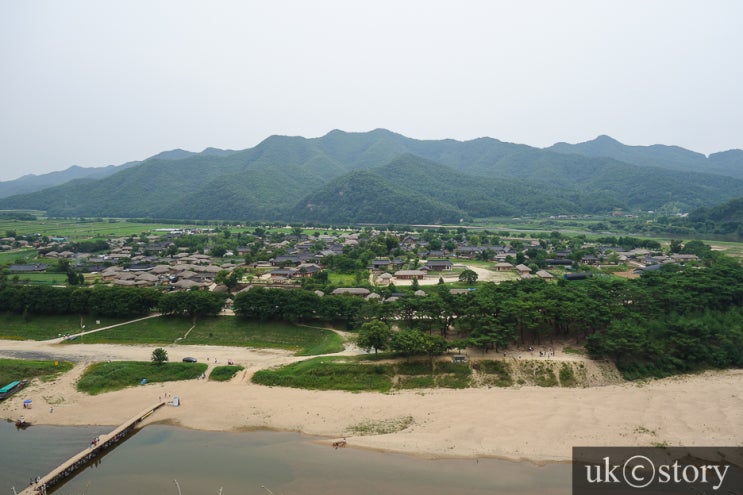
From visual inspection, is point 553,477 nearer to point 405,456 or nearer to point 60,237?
point 405,456

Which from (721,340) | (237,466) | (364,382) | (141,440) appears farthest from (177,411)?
(721,340)

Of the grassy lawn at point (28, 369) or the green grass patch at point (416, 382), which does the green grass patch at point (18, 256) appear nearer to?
the grassy lawn at point (28, 369)

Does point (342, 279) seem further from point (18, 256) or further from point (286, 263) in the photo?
point (18, 256)

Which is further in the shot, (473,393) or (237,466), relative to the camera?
(473,393)

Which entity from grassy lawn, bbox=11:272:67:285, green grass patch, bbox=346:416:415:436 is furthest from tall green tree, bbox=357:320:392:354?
Result: grassy lawn, bbox=11:272:67:285

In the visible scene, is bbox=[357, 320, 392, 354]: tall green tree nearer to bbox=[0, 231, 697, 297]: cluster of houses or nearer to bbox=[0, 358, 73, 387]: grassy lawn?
bbox=[0, 231, 697, 297]: cluster of houses

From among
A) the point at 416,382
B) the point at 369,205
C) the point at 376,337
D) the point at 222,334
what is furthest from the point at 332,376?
the point at 369,205

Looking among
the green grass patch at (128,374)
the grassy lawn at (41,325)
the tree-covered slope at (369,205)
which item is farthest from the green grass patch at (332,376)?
the tree-covered slope at (369,205)
